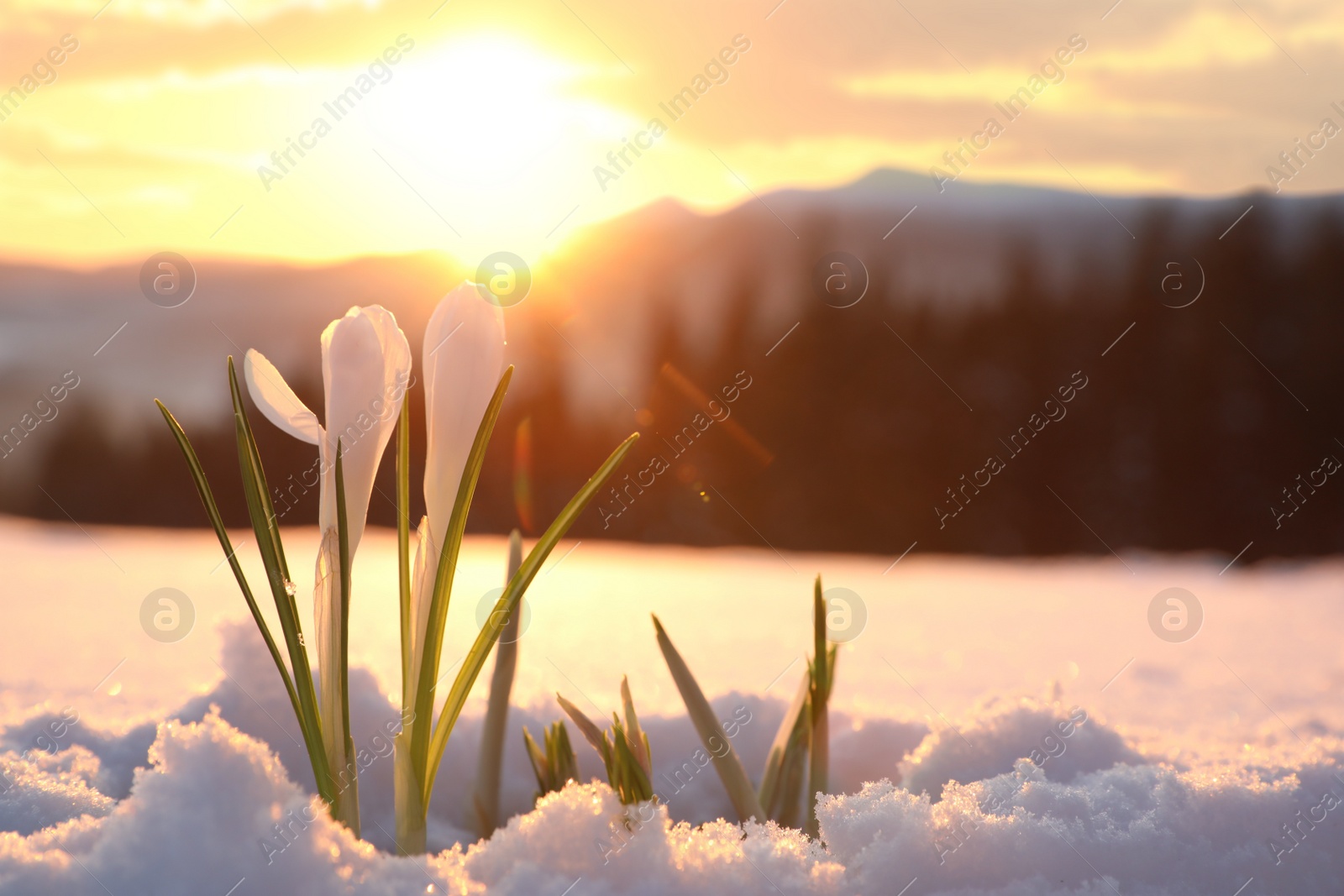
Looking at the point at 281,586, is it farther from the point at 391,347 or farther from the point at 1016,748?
the point at 1016,748

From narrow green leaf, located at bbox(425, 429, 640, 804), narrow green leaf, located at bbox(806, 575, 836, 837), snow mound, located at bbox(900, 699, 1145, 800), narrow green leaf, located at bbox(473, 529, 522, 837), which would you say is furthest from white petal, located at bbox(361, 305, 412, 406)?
snow mound, located at bbox(900, 699, 1145, 800)

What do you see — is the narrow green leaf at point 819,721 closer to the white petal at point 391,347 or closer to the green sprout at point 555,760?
the green sprout at point 555,760

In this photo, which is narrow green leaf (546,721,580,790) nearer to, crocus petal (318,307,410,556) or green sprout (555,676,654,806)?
green sprout (555,676,654,806)

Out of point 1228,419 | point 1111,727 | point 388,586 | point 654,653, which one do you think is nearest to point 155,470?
point 388,586

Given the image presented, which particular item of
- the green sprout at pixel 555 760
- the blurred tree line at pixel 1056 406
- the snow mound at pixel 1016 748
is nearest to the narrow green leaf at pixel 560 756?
the green sprout at pixel 555 760

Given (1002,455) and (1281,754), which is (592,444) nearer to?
(1002,455)
